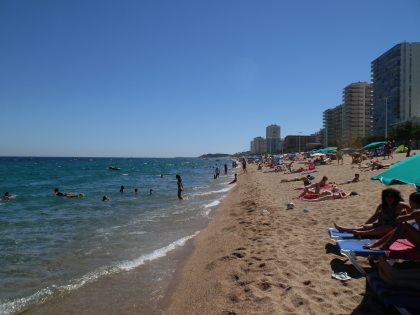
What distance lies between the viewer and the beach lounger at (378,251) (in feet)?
14.6

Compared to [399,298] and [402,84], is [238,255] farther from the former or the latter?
[402,84]

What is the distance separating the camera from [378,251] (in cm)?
495

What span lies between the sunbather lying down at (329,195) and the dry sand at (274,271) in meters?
2.16

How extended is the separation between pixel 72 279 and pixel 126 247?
2.42 m

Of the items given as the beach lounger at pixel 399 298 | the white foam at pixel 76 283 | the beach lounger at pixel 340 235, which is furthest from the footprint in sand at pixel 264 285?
the white foam at pixel 76 283

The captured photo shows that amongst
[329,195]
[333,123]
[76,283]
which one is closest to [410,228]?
[76,283]

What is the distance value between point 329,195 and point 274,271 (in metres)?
8.16

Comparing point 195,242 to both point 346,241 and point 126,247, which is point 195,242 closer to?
point 126,247

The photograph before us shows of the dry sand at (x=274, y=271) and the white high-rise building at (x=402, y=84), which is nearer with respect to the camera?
the dry sand at (x=274, y=271)

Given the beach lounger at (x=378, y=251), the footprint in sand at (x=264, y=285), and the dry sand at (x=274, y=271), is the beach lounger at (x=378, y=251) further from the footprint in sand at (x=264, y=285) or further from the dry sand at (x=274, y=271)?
the footprint in sand at (x=264, y=285)

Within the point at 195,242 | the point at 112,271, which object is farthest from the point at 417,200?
the point at 195,242

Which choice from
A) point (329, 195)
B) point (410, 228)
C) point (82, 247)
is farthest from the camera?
point (329, 195)

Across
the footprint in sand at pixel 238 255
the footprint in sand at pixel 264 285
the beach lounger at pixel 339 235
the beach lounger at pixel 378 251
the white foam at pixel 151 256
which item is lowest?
the white foam at pixel 151 256

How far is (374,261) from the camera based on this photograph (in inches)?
215
